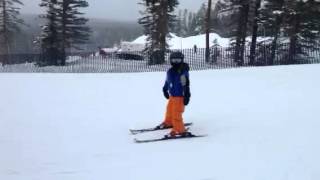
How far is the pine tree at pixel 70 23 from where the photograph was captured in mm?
44062

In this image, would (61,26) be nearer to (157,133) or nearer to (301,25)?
(301,25)

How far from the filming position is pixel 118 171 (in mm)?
6844

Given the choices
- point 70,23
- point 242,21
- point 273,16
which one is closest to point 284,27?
point 273,16

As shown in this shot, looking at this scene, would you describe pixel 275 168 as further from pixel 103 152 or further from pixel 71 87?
pixel 71 87

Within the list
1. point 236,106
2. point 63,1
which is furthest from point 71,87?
point 63,1

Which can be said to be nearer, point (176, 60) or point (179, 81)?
point (176, 60)

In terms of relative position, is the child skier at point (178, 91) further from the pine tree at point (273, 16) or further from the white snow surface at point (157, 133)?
the pine tree at point (273, 16)

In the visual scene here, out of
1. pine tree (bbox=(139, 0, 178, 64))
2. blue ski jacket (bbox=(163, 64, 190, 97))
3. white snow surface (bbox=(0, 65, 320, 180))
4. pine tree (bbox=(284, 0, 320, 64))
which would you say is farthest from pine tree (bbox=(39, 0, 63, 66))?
blue ski jacket (bbox=(163, 64, 190, 97))

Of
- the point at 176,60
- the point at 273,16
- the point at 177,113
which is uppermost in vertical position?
the point at 273,16

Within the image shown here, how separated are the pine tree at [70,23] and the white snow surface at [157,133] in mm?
28180

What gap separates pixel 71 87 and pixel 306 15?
1942 cm

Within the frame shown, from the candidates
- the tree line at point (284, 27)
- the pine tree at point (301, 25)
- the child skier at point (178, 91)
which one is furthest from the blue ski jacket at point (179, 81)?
the pine tree at point (301, 25)

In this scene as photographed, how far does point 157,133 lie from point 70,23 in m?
37.3

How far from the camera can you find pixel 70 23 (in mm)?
45031
